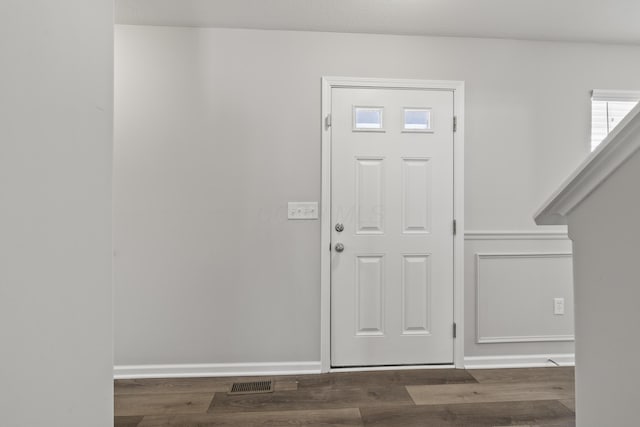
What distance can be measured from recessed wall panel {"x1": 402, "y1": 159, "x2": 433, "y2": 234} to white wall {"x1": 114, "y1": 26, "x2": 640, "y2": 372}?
0.33 meters

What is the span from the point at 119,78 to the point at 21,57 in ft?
6.97

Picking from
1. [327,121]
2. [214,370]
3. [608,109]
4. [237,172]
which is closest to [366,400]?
[214,370]

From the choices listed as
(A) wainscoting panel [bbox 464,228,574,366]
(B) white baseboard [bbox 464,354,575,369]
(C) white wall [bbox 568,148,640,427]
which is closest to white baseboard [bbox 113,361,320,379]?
(B) white baseboard [bbox 464,354,575,369]

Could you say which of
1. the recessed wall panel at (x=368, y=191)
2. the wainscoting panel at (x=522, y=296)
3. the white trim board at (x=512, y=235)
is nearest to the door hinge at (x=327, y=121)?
the recessed wall panel at (x=368, y=191)

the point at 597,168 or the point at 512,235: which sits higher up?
the point at 597,168

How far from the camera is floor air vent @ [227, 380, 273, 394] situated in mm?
2002

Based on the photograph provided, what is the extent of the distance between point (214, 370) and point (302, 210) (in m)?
1.31

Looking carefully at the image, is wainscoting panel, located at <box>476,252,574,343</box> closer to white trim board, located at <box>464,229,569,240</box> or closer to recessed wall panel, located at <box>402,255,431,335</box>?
white trim board, located at <box>464,229,569,240</box>

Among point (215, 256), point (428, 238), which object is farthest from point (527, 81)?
point (215, 256)

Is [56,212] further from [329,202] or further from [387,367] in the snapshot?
[387,367]

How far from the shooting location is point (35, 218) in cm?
48

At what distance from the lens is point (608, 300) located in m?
0.65

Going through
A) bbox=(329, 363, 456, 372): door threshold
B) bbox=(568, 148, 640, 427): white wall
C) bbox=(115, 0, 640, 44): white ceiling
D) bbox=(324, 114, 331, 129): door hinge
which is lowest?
bbox=(329, 363, 456, 372): door threshold

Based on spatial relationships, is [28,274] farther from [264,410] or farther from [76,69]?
[264,410]
